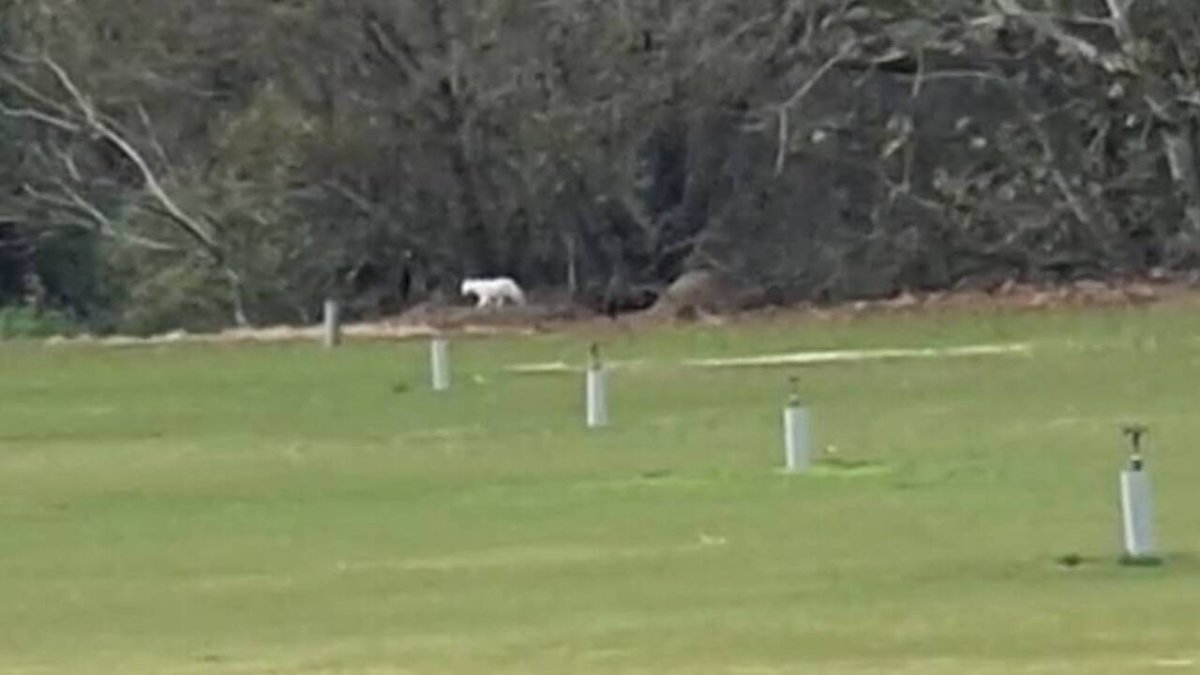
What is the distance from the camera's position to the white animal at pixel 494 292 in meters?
56.6

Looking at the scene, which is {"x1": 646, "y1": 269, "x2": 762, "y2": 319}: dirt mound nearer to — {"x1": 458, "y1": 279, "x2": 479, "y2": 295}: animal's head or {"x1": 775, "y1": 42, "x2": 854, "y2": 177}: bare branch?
{"x1": 775, "y1": 42, "x2": 854, "y2": 177}: bare branch

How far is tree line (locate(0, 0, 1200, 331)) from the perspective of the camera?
55250mm

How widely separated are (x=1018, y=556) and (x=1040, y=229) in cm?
3582

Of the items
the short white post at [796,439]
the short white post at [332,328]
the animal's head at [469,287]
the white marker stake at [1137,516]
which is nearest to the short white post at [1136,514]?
the white marker stake at [1137,516]

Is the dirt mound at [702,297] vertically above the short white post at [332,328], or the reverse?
the dirt mound at [702,297]

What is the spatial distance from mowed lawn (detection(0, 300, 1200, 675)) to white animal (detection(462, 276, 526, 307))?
12.1m

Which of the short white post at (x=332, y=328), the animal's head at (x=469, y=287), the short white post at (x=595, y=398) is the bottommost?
the short white post at (x=595, y=398)

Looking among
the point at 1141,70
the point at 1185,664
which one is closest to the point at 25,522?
the point at 1185,664

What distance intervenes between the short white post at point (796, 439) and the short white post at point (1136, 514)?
728 centimetres

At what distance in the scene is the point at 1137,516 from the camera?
18594 millimetres

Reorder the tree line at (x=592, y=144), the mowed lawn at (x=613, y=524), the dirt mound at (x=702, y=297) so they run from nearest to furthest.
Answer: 1. the mowed lawn at (x=613, y=524)
2. the dirt mound at (x=702, y=297)
3. the tree line at (x=592, y=144)

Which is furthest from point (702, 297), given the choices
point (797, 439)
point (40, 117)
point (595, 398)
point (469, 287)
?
point (797, 439)

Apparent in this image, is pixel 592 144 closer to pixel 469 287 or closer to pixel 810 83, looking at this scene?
pixel 469 287

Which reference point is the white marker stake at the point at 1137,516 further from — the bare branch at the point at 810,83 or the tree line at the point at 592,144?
the bare branch at the point at 810,83
